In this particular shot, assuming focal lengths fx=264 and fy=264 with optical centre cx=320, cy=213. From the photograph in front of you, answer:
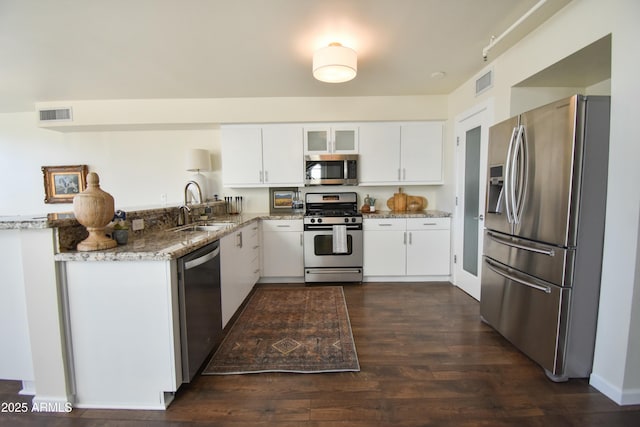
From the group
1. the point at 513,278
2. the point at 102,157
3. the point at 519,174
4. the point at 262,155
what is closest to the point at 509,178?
the point at 519,174

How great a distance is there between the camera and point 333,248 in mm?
3438

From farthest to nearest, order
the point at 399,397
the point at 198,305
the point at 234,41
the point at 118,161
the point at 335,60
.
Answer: the point at 118,161 < the point at 234,41 < the point at 335,60 < the point at 198,305 < the point at 399,397

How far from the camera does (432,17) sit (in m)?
1.89

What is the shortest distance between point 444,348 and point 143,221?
2.60m

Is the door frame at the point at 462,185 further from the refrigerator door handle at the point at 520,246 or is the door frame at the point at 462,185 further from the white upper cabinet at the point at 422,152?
the refrigerator door handle at the point at 520,246

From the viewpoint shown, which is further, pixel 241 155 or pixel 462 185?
pixel 241 155

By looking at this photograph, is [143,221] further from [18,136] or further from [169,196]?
[18,136]

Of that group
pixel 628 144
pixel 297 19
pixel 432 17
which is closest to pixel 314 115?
pixel 297 19

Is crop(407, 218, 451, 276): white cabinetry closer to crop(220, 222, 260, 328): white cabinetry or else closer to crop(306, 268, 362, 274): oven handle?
crop(306, 268, 362, 274): oven handle

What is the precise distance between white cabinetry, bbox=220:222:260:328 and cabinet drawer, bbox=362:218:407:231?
1428 mm

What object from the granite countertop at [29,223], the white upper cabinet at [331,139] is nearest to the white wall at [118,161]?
the white upper cabinet at [331,139]

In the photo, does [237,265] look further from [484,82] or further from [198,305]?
[484,82]

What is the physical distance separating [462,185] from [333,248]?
1.76m

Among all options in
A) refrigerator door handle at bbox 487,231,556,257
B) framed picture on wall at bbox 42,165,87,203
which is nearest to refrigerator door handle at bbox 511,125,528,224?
refrigerator door handle at bbox 487,231,556,257
